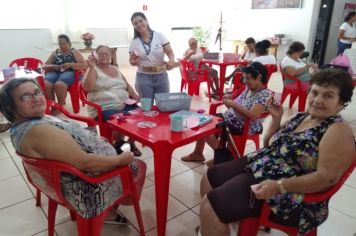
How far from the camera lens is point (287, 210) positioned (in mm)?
1171

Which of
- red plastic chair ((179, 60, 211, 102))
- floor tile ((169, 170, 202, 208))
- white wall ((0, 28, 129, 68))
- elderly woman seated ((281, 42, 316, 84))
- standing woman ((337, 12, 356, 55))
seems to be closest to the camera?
floor tile ((169, 170, 202, 208))

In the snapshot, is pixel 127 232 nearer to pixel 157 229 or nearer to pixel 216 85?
pixel 157 229

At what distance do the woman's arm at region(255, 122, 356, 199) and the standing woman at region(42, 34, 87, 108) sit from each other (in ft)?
11.2

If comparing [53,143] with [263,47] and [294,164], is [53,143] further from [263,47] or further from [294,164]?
[263,47]

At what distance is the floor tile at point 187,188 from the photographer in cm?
198

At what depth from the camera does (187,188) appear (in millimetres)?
2127

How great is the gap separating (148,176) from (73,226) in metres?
0.74

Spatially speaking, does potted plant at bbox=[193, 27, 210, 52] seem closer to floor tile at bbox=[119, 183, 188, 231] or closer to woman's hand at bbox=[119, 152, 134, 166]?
floor tile at bbox=[119, 183, 188, 231]

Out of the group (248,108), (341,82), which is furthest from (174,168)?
(341,82)

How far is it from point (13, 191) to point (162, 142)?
1361 millimetres

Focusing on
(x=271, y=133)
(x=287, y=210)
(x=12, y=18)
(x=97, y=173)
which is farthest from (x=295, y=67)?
(x=12, y=18)

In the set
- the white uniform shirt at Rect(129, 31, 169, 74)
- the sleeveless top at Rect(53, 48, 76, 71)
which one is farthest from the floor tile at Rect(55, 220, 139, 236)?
the sleeveless top at Rect(53, 48, 76, 71)

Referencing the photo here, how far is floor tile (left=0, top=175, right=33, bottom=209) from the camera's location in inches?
77.7

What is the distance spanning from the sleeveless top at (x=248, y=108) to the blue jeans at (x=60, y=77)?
8.54 feet
